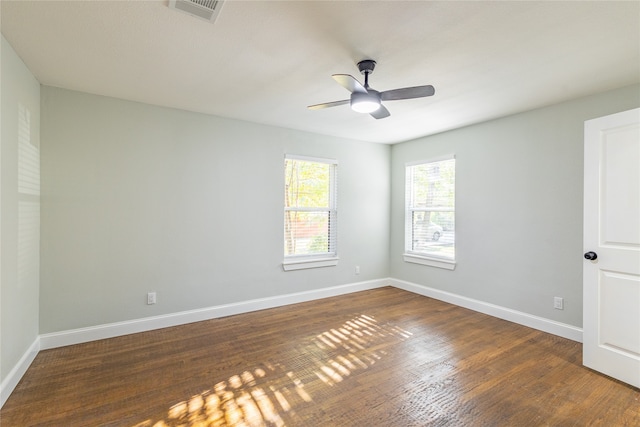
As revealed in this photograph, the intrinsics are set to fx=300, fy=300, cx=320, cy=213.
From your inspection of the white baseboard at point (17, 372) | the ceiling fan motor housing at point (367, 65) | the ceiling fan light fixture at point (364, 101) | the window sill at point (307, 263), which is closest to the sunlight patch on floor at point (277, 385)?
the white baseboard at point (17, 372)

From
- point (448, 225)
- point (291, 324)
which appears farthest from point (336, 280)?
point (448, 225)

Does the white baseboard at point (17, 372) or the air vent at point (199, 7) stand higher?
the air vent at point (199, 7)

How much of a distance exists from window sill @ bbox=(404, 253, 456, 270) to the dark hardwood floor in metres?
1.00

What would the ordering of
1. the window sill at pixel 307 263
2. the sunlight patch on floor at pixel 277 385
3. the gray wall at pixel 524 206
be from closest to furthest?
the sunlight patch on floor at pixel 277 385 → the gray wall at pixel 524 206 → the window sill at pixel 307 263

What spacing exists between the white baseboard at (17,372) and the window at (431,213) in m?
4.69

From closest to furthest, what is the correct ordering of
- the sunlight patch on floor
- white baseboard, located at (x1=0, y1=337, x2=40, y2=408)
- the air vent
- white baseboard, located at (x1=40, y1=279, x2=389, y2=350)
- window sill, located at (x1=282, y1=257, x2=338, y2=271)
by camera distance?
the air vent, the sunlight patch on floor, white baseboard, located at (x1=0, y1=337, x2=40, y2=408), white baseboard, located at (x1=40, y1=279, x2=389, y2=350), window sill, located at (x1=282, y1=257, x2=338, y2=271)

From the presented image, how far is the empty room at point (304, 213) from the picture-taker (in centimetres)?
198

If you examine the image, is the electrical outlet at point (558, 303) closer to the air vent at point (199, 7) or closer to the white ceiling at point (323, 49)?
the white ceiling at point (323, 49)

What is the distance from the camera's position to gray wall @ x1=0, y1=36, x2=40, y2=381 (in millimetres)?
2102

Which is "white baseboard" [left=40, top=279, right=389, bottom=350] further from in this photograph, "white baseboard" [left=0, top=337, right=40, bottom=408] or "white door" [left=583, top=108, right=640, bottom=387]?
"white door" [left=583, top=108, right=640, bottom=387]

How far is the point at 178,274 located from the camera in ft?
11.6

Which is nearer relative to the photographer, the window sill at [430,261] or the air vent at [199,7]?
the air vent at [199,7]

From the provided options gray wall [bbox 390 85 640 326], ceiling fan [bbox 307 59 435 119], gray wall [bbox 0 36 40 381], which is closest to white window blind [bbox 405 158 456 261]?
gray wall [bbox 390 85 640 326]

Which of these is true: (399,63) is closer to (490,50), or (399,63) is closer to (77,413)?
(490,50)
